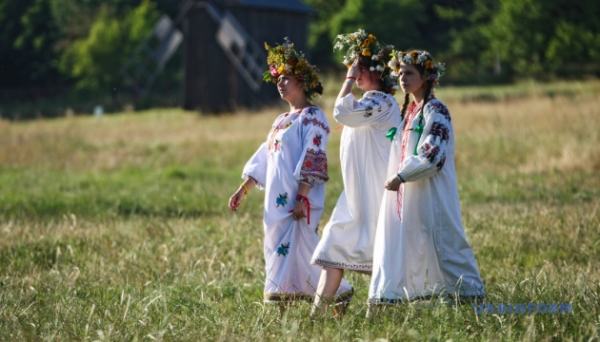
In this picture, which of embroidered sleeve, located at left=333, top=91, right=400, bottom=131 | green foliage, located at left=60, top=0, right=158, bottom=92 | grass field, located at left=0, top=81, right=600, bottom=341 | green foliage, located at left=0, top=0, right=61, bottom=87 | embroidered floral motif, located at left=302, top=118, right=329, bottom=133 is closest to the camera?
grass field, located at left=0, top=81, right=600, bottom=341

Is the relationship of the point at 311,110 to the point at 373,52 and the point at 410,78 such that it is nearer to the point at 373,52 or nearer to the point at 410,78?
the point at 373,52

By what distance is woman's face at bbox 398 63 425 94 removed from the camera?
5.21m

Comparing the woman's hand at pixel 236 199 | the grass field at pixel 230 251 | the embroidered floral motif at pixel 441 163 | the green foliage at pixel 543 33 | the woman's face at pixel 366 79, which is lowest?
the grass field at pixel 230 251

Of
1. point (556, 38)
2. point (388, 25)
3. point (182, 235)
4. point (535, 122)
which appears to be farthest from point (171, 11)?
point (182, 235)

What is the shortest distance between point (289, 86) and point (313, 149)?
46 centimetres

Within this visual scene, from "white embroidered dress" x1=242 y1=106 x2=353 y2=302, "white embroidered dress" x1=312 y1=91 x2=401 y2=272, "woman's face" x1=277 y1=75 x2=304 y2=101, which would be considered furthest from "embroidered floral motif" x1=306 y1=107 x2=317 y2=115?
"white embroidered dress" x1=312 y1=91 x2=401 y2=272

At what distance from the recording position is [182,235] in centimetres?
817

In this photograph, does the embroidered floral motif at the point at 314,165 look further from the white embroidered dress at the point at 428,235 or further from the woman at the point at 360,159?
the white embroidered dress at the point at 428,235

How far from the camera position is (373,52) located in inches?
220

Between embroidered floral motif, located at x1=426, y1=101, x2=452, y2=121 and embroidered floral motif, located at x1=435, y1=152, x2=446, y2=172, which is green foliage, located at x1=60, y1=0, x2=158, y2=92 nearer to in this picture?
embroidered floral motif, located at x1=426, y1=101, x2=452, y2=121

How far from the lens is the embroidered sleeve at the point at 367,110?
541 centimetres

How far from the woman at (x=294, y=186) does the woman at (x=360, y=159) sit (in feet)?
0.82

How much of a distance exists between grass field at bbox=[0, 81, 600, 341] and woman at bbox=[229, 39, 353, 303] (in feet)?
0.96

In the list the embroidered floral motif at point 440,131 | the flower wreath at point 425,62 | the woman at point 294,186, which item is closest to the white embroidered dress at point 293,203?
the woman at point 294,186
